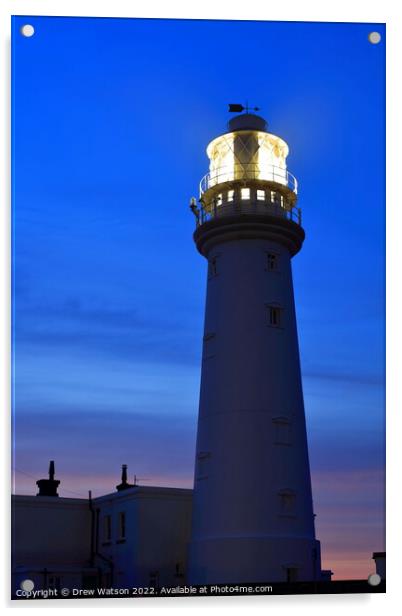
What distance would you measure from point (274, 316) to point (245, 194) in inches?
68.5

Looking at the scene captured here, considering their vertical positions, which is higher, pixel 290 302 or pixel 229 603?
pixel 290 302

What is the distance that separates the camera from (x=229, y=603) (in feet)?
30.6

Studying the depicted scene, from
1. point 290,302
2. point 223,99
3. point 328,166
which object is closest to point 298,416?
point 290,302

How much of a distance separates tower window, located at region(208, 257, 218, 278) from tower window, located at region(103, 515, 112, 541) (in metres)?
4.44

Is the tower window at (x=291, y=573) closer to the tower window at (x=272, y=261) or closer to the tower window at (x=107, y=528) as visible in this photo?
the tower window at (x=272, y=261)

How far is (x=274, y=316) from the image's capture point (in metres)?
13.5

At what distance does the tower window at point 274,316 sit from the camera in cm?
1341

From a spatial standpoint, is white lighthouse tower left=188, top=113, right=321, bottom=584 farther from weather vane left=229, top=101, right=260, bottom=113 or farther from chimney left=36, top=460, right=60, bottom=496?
chimney left=36, top=460, right=60, bottom=496

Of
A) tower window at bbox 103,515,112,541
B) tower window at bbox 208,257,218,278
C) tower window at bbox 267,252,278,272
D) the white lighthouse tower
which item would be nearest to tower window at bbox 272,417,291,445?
the white lighthouse tower

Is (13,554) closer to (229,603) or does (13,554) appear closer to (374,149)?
(229,603)

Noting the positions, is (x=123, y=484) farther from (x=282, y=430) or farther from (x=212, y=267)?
(x=212, y=267)

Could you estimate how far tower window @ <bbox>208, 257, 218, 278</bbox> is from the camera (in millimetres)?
13711
